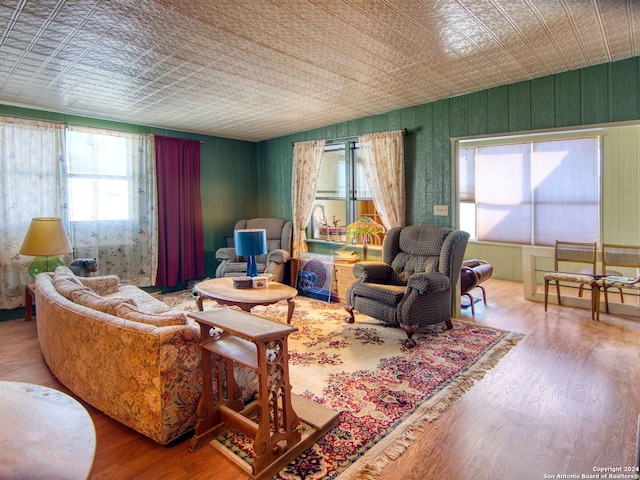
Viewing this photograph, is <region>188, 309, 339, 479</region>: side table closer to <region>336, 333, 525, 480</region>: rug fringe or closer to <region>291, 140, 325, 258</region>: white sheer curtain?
<region>336, 333, 525, 480</region>: rug fringe

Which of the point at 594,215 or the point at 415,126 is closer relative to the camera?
the point at 415,126

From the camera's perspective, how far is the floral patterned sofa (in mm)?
2100

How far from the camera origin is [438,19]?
260cm

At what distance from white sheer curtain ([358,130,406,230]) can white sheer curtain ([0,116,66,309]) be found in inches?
152

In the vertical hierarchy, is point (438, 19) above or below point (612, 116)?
above

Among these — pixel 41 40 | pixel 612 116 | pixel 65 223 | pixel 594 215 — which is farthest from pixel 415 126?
pixel 65 223

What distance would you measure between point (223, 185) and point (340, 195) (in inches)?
83.0

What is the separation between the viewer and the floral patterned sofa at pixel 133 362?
2.10 meters

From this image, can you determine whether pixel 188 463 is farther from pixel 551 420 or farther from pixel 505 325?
pixel 505 325

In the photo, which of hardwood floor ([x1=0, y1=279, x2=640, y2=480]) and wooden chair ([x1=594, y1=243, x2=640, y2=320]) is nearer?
hardwood floor ([x1=0, y1=279, x2=640, y2=480])

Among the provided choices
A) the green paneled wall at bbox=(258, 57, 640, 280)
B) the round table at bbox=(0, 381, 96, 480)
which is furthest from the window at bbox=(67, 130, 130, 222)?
the round table at bbox=(0, 381, 96, 480)

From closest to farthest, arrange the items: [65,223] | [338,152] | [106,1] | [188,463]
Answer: [188,463]
[106,1]
[65,223]
[338,152]

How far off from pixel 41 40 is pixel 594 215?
270 inches

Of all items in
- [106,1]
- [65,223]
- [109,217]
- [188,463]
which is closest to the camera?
[188,463]
